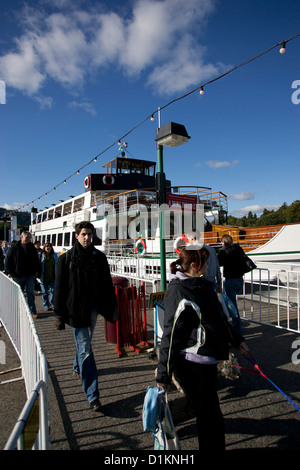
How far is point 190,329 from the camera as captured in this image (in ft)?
7.30

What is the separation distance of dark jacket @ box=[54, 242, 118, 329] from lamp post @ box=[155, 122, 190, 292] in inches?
62.8

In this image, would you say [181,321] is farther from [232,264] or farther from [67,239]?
[67,239]

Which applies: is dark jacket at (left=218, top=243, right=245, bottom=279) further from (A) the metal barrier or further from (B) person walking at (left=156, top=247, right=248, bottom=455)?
(B) person walking at (left=156, top=247, right=248, bottom=455)

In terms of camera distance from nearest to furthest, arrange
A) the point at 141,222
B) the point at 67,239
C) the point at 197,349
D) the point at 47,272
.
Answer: the point at 197,349
the point at 47,272
the point at 141,222
the point at 67,239

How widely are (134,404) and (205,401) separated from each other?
141 cm

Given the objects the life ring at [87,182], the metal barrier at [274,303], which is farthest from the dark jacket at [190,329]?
the life ring at [87,182]

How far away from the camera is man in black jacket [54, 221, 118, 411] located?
3.08 metres

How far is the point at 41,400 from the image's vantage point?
1819 mm

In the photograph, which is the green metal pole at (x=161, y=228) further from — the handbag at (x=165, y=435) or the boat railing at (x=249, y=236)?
the boat railing at (x=249, y=236)

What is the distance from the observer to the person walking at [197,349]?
6.84 feet

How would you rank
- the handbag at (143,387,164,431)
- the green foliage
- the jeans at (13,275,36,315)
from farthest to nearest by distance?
the green foliage → the jeans at (13,275,36,315) → the handbag at (143,387,164,431)

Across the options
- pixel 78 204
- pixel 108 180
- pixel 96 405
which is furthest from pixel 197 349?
pixel 78 204

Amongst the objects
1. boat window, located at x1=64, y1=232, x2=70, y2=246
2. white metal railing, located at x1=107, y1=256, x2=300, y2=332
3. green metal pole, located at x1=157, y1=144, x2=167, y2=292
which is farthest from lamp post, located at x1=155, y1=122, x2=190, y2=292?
boat window, located at x1=64, y1=232, x2=70, y2=246
